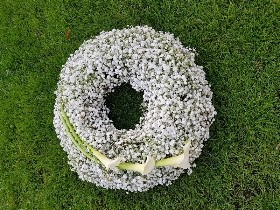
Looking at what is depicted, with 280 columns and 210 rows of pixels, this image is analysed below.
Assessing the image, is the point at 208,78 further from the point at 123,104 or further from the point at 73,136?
the point at 73,136

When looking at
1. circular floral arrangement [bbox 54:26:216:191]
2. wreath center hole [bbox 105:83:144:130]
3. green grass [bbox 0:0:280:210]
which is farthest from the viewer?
wreath center hole [bbox 105:83:144:130]

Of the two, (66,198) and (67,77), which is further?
(66,198)

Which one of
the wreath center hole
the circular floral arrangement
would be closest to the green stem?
the circular floral arrangement

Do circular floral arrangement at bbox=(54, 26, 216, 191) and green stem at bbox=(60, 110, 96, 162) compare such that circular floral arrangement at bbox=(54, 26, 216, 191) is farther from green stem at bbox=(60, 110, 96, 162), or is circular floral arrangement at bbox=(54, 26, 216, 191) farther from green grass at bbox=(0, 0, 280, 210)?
green grass at bbox=(0, 0, 280, 210)

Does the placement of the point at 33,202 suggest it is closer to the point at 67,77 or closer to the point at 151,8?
the point at 67,77

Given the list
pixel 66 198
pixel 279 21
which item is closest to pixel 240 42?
pixel 279 21
